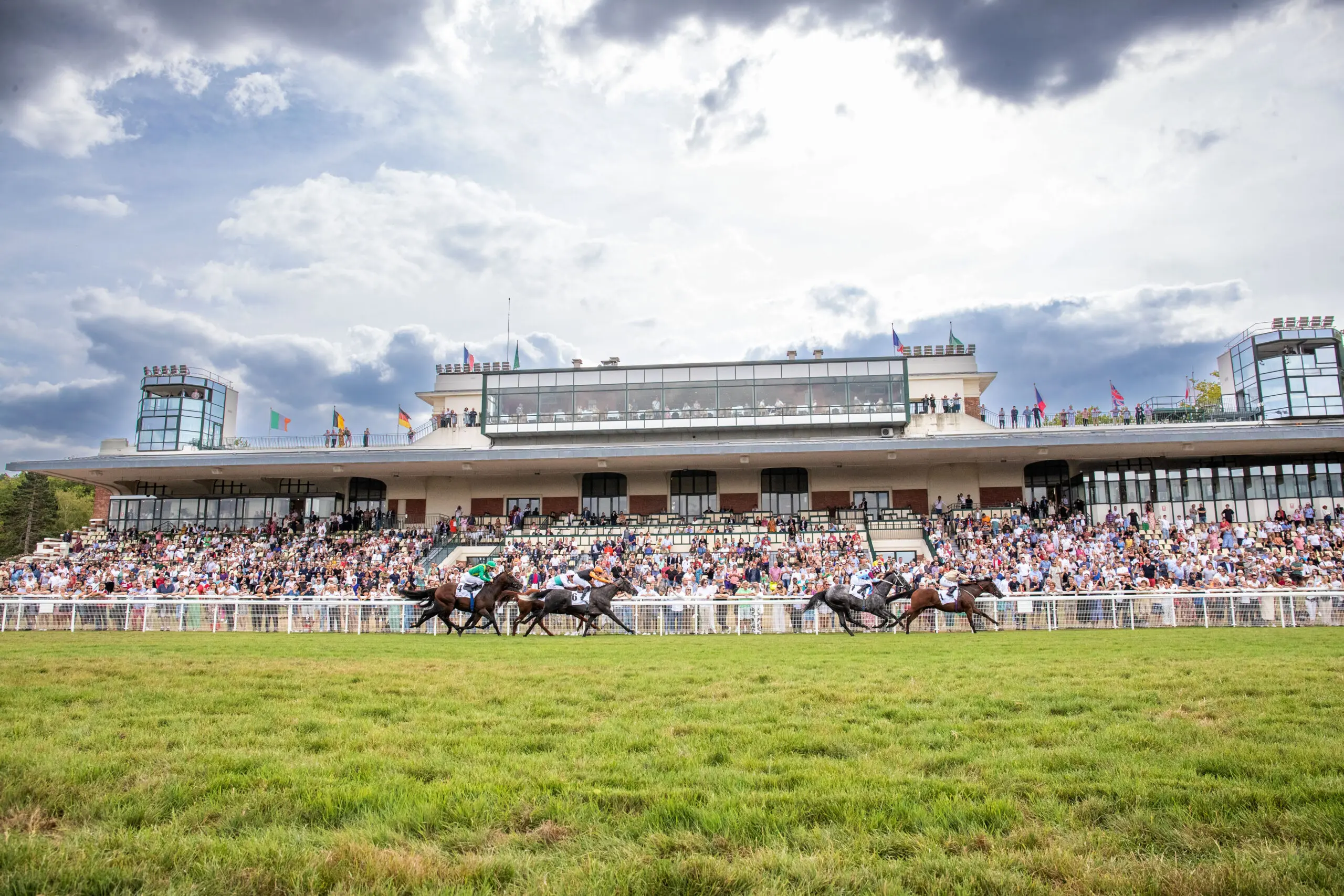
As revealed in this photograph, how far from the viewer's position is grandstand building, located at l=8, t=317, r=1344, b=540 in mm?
34688

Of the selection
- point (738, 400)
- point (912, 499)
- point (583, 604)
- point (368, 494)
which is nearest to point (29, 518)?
point (368, 494)

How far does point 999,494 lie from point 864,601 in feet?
72.6

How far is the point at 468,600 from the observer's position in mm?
18672

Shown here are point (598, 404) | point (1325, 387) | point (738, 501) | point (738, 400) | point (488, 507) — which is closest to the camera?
point (738, 400)

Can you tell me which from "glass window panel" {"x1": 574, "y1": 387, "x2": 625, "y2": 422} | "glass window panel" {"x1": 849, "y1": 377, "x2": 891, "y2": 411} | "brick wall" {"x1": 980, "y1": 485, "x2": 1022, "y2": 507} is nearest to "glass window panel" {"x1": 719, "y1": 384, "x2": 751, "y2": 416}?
"glass window panel" {"x1": 849, "y1": 377, "x2": 891, "y2": 411}

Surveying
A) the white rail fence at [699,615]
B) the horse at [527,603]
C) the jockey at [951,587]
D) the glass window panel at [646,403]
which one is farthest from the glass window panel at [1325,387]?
the horse at [527,603]

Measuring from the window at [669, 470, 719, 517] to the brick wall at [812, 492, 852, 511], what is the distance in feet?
13.7

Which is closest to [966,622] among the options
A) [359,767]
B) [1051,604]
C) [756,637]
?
[1051,604]

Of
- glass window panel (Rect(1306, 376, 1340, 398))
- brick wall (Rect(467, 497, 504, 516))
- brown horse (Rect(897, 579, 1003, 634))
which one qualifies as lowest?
brown horse (Rect(897, 579, 1003, 634))

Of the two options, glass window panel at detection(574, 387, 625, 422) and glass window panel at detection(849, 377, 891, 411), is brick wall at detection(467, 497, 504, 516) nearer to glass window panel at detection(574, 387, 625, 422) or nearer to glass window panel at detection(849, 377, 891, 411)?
glass window panel at detection(574, 387, 625, 422)

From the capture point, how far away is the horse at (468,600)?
18.5 meters

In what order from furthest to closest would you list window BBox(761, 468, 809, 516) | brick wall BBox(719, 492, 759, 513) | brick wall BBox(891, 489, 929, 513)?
1. brick wall BBox(719, 492, 759, 513)
2. window BBox(761, 468, 809, 516)
3. brick wall BBox(891, 489, 929, 513)

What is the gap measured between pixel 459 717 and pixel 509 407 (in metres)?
33.6

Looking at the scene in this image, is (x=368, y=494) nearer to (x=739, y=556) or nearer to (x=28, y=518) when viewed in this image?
(x=739, y=556)
